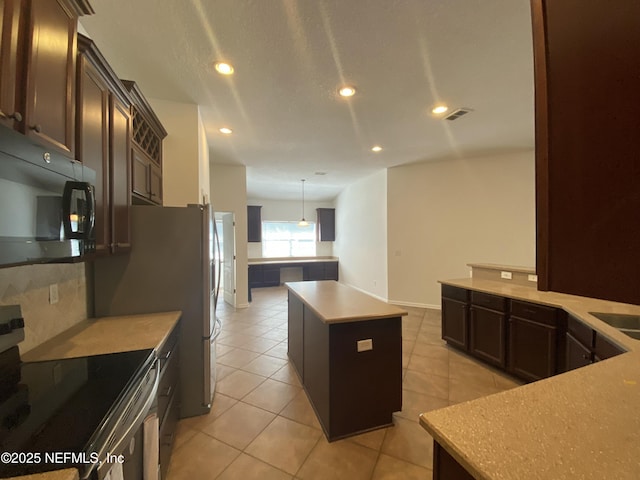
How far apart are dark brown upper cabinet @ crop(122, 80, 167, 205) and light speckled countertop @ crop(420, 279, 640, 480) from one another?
8.02ft

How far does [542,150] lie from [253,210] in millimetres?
7654

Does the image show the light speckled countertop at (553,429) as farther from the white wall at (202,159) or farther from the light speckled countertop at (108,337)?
the white wall at (202,159)

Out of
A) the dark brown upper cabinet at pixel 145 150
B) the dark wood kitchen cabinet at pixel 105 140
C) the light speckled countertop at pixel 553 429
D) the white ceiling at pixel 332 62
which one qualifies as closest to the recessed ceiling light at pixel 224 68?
the white ceiling at pixel 332 62

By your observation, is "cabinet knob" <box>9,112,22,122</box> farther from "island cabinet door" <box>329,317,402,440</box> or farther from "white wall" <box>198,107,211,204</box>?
"white wall" <box>198,107,211,204</box>

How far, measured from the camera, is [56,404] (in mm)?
945

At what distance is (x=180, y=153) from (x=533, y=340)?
4.11m

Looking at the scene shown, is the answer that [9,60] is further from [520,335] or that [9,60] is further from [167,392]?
[520,335]

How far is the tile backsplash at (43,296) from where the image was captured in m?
1.30

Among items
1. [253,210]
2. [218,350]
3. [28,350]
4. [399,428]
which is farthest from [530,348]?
[253,210]

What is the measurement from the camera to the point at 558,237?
0.58 m

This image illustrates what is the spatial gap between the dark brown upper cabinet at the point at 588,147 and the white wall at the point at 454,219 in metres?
4.84

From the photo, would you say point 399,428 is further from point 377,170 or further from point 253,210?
point 253,210

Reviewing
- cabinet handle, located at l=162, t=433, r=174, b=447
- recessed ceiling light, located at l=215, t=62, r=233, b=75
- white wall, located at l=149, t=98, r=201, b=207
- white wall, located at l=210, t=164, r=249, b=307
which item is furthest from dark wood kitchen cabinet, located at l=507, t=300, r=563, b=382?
white wall, located at l=210, t=164, r=249, b=307

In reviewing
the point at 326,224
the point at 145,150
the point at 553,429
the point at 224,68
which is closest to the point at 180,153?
the point at 145,150
